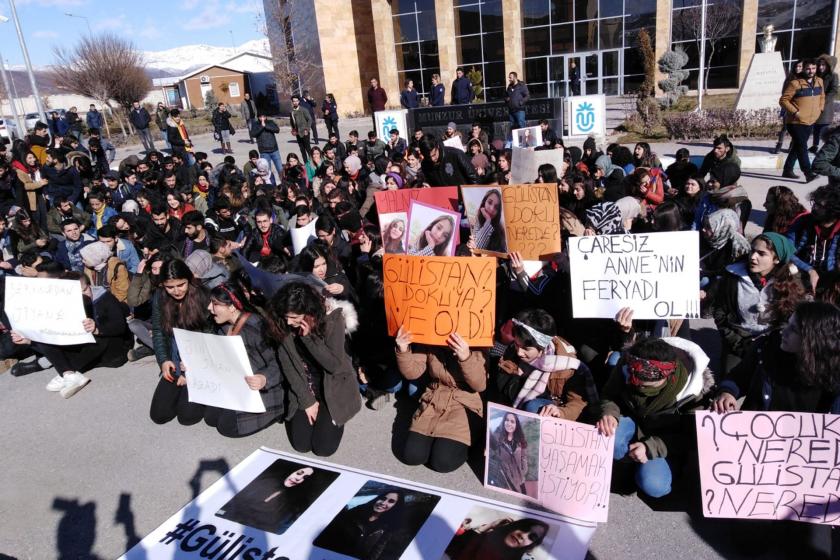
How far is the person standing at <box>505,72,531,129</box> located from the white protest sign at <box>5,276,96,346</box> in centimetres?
1086

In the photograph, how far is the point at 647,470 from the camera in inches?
137

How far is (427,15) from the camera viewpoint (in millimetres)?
31578

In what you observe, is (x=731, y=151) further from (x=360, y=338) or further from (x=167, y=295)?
(x=167, y=295)

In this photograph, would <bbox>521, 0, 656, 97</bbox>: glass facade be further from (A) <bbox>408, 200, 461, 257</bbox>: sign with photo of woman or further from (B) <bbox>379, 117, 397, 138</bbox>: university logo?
(A) <bbox>408, 200, 461, 257</bbox>: sign with photo of woman

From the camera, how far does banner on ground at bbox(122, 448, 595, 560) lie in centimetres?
320

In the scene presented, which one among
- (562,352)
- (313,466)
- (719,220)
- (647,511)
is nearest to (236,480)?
(313,466)

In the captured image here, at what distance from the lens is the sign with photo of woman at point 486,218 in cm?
571

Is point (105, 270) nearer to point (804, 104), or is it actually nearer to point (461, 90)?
point (804, 104)

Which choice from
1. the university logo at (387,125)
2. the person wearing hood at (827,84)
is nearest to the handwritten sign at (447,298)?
the person wearing hood at (827,84)

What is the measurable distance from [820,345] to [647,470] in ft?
3.86

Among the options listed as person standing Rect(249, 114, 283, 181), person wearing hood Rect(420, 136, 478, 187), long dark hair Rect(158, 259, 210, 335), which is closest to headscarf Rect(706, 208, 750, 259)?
person wearing hood Rect(420, 136, 478, 187)

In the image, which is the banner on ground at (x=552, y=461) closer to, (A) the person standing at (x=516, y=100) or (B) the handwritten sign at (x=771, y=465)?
(B) the handwritten sign at (x=771, y=465)

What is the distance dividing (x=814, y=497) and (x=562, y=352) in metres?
1.51

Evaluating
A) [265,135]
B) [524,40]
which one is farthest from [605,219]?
[524,40]
